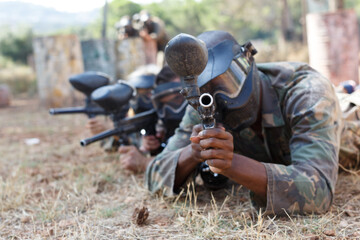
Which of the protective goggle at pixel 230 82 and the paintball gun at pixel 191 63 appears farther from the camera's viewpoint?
the protective goggle at pixel 230 82

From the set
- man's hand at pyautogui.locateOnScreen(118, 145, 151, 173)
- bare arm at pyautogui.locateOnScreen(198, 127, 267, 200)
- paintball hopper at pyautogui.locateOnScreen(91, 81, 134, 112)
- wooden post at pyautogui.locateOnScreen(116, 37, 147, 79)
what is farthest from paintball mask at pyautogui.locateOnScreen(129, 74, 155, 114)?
wooden post at pyautogui.locateOnScreen(116, 37, 147, 79)

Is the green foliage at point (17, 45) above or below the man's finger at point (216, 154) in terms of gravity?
above

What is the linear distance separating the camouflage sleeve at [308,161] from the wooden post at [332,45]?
3.58 metres

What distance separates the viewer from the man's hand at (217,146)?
5.60 feet

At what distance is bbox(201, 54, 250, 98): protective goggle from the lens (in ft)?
6.55

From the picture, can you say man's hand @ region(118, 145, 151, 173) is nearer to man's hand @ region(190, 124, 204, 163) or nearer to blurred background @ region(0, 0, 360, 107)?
man's hand @ region(190, 124, 204, 163)

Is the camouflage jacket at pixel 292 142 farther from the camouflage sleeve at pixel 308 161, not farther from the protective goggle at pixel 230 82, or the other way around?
the protective goggle at pixel 230 82

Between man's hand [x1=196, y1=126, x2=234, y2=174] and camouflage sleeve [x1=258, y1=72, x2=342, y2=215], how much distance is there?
33 centimetres

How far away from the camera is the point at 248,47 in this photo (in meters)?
2.17

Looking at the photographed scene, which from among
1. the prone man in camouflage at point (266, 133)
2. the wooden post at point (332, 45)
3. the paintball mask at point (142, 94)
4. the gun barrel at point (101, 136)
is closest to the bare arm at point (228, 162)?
the prone man in camouflage at point (266, 133)

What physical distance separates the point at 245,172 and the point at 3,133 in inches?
226

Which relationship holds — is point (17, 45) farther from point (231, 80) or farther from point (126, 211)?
point (231, 80)

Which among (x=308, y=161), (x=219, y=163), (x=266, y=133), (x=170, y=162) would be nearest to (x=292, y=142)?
(x=308, y=161)

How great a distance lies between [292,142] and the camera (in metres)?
2.16
